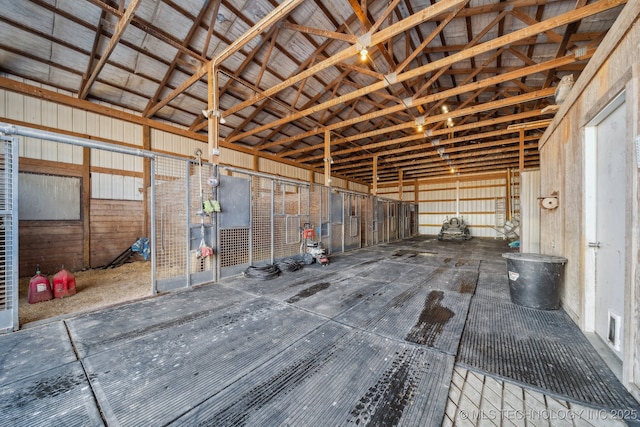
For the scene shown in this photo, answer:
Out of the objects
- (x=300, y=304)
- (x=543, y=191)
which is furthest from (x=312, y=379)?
(x=543, y=191)

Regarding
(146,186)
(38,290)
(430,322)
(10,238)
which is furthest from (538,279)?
(146,186)

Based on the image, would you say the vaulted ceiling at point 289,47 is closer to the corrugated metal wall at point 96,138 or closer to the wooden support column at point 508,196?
the corrugated metal wall at point 96,138

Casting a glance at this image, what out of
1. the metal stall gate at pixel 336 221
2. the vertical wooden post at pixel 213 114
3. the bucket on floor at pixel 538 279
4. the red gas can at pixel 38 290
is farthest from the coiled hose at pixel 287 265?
the bucket on floor at pixel 538 279

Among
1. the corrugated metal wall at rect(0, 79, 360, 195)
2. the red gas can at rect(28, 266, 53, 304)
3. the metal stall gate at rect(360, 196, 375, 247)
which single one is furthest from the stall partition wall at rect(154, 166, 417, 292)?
the metal stall gate at rect(360, 196, 375, 247)

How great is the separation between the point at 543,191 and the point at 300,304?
4.38m

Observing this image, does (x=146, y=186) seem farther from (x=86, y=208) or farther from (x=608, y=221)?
(x=608, y=221)

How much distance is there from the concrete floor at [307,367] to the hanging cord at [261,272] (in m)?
1.22

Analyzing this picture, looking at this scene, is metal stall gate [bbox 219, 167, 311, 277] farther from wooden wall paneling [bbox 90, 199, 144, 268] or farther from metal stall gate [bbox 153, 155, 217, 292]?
wooden wall paneling [bbox 90, 199, 144, 268]

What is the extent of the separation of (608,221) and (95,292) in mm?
6953

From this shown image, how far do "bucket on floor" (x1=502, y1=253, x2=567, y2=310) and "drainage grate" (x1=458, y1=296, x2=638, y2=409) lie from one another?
0.13 metres

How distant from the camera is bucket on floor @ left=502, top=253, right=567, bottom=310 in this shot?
2.79m

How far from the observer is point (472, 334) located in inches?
92.2

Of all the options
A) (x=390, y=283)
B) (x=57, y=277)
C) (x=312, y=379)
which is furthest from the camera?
(x=390, y=283)

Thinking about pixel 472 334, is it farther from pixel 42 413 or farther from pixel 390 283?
pixel 42 413
